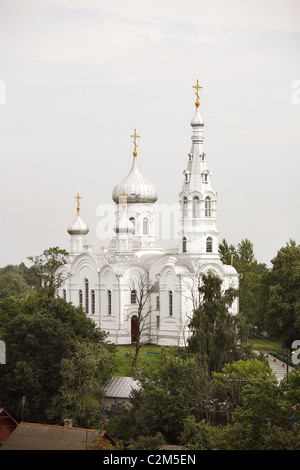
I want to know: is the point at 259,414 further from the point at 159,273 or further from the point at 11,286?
the point at 11,286

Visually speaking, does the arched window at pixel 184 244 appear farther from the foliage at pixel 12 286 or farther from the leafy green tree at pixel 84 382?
the foliage at pixel 12 286

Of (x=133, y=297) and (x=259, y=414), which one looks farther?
(x=133, y=297)

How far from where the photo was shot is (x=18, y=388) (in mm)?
35938

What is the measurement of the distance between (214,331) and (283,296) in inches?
409

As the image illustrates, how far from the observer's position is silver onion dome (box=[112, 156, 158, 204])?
172 feet

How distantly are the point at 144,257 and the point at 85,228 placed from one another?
5472 mm

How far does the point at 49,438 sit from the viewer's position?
30.3 metres

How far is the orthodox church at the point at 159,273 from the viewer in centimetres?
4678

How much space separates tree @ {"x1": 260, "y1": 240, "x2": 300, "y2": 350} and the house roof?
16276mm

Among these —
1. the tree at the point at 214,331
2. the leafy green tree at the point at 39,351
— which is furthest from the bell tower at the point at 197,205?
the leafy green tree at the point at 39,351

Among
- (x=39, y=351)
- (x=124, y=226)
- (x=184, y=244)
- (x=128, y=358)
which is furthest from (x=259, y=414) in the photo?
(x=124, y=226)

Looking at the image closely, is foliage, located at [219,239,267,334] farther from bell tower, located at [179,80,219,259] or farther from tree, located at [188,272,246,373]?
tree, located at [188,272,246,373]
